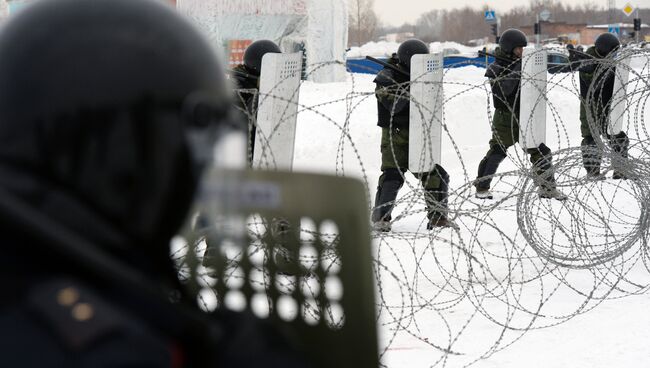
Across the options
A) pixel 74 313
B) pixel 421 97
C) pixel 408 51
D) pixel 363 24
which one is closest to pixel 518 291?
pixel 421 97

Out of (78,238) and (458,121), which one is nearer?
(78,238)

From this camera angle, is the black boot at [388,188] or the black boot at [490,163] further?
the black boot at [490,163]

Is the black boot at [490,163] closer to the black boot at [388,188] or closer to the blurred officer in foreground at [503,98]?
the blurred officer in foreground at [503,98]

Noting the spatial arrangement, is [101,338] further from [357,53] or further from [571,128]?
[357,53]

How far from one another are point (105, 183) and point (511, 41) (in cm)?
911

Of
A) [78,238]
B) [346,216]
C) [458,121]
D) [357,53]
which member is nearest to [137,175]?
[78,238]

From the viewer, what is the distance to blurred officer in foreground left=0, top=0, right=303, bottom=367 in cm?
87

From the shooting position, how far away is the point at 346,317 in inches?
50.6

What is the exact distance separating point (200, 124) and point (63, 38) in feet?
0.55

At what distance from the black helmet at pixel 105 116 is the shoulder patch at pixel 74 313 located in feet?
0.26

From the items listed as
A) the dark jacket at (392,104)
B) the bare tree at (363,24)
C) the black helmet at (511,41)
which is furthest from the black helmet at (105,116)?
the bare tree at (363,24)

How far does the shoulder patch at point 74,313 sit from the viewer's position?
0.85 meters

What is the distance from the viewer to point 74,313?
33.8 inches

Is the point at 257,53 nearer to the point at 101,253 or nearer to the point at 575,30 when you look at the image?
the point at 101,253
